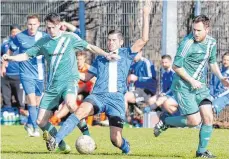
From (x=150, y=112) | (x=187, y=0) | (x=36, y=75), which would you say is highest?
(x=187, y=0)

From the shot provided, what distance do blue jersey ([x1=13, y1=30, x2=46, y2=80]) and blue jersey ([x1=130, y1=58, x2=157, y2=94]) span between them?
4.05 m

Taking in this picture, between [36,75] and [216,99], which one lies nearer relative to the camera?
[36,75]

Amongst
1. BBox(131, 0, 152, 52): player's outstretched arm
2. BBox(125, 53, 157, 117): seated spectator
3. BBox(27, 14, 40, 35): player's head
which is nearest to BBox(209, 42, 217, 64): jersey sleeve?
BBox(131, 0, 152, 52): player's outstretched arm

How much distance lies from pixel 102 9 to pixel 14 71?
112 inches

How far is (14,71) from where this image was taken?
882 inches

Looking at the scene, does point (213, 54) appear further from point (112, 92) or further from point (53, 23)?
point (53, 23)

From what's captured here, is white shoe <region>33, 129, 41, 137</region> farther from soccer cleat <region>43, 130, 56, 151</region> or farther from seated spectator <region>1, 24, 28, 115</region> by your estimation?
soccer cleat <region>43, 130, 56, 151</region>

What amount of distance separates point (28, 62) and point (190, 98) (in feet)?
18.8

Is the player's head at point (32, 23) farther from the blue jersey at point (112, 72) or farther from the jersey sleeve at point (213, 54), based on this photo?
the jersey sleeve at point (213, 54)

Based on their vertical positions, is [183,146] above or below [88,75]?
below

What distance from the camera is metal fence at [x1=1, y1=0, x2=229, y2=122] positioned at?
71.5 feet

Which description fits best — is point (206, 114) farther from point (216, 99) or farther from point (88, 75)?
point (216, 99)

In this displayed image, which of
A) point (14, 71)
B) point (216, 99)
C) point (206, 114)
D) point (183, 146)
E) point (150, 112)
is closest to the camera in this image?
point (206, 114)

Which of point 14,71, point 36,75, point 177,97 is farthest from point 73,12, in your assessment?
point 177,97
